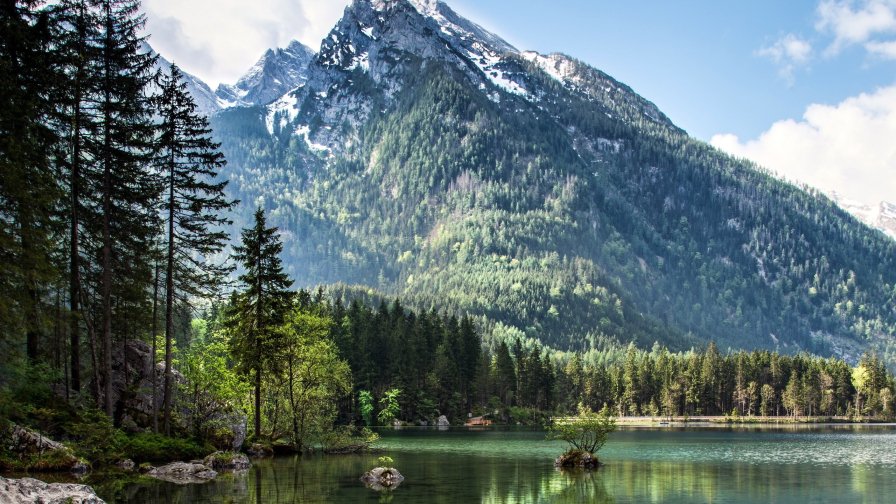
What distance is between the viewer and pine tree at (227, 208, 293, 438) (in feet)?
223

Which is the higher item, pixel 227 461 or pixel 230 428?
pixel 230 428

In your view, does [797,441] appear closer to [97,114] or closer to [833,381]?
[97,114]

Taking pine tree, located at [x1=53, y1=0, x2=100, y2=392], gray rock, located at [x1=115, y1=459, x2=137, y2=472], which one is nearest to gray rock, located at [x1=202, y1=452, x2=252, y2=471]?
gray rock, located at [x1=115, y1=459, x2=137, y2=472]

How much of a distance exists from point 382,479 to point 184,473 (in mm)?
12280

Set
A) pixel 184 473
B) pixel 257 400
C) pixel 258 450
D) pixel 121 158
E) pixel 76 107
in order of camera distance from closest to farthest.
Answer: pixel 76 107 < pixel 184 473 < pixel 121 158 < pixel 257 400 < pixel 258 450

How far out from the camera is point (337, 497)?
139 ft

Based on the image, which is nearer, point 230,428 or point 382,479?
point 382,479

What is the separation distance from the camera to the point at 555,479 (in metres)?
52.5

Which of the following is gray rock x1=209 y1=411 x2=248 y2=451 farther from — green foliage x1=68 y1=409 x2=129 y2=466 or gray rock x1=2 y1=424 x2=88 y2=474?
gray rock x1=2 y1=424 x2=88 y2=474

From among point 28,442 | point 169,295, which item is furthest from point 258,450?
point 28,442

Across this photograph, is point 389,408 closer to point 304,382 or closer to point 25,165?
point 304,382

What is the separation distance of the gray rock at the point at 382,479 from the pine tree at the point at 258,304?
2141 centimetres

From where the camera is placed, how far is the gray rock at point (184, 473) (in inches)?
1919

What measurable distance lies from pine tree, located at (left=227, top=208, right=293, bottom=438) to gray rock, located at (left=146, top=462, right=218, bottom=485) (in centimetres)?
1618
